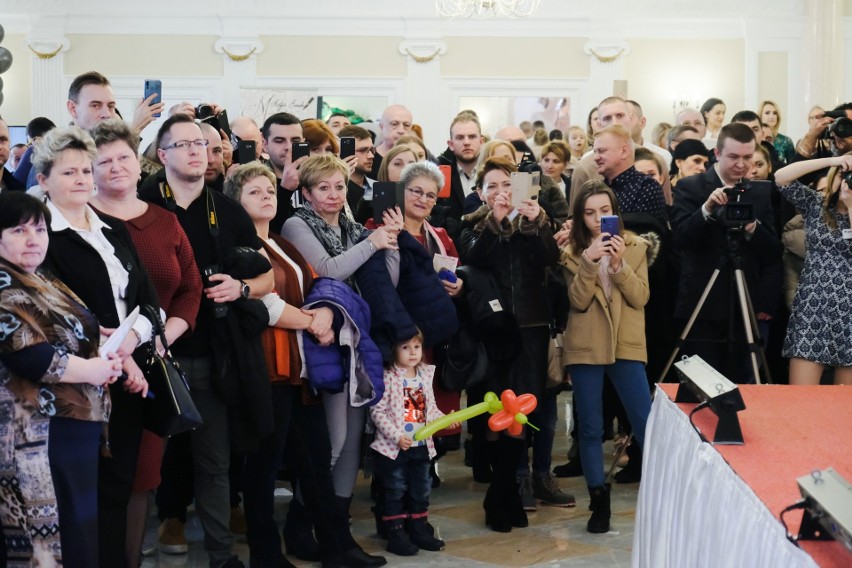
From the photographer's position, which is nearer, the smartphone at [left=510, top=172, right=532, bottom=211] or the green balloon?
the smartphone at [left=510, top=172, right=532, bottom=211]

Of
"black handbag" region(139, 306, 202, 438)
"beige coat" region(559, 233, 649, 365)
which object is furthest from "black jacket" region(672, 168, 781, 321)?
"black handbag" region(139, 306, 202, 438)

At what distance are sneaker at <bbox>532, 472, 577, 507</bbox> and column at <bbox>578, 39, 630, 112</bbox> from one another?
398 inches

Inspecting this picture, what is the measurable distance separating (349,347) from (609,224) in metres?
1.23

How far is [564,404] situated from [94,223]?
4634 mm

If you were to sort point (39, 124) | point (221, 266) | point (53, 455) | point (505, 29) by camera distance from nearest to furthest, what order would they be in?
1. point (53, 455)
2. point (221, 266)
3. point (39, 124)
4. point (505, 29)

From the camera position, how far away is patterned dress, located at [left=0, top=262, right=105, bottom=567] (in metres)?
3.12

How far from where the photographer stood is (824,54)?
46.4ft

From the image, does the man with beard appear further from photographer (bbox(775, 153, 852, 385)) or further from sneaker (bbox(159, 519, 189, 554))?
sneaker (bbox(159, 519, 189, 554))

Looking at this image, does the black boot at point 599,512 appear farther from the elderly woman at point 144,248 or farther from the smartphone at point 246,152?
the smartphone at point 246,152

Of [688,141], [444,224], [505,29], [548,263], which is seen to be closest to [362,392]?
[548,263]

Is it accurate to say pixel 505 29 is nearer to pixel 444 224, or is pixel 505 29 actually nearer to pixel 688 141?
pixel 688 141

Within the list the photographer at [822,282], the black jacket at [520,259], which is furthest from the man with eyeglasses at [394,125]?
the photographer at [822,282]

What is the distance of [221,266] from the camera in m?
4.12

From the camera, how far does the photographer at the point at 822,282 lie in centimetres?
502
